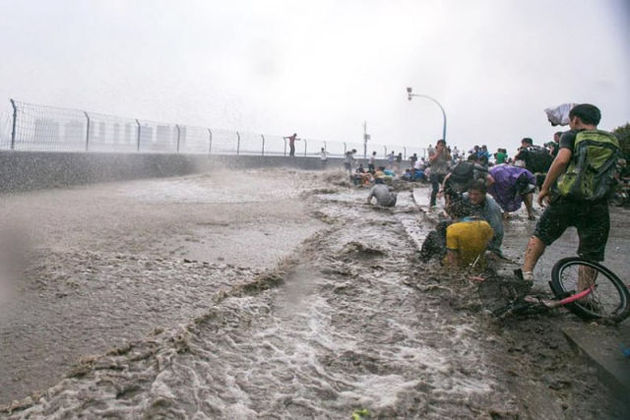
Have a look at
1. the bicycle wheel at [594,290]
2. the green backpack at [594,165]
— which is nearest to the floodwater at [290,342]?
the bicycle wheel at [594,290]

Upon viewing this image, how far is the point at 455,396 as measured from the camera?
2.79 meters

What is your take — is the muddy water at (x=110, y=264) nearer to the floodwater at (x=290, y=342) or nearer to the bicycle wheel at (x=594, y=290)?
the floodwater at (x=290, y=342)

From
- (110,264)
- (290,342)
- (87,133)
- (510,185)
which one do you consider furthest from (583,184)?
(87,133)

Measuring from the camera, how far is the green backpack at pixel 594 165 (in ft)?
12.1

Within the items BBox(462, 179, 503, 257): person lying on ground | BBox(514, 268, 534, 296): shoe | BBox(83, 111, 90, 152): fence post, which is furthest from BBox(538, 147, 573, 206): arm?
BBox(83, 111, 90, 152): fence post

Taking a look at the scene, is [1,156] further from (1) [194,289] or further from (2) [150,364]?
(2) [150,364]

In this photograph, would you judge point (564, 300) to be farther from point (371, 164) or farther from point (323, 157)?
point (323, 157)

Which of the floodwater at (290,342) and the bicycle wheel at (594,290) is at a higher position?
the bicycle wheel at (594,290)

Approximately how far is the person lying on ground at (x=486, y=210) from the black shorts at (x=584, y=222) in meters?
1.35

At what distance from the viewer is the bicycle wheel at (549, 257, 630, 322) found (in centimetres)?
370

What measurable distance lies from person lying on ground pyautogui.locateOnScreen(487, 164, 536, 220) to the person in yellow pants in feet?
12.7

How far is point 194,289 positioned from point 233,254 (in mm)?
1684

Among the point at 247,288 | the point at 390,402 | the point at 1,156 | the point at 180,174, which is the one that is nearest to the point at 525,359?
the point at 390,402

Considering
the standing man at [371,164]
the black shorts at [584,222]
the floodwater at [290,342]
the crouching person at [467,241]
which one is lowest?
the floodwater at [290,342]
